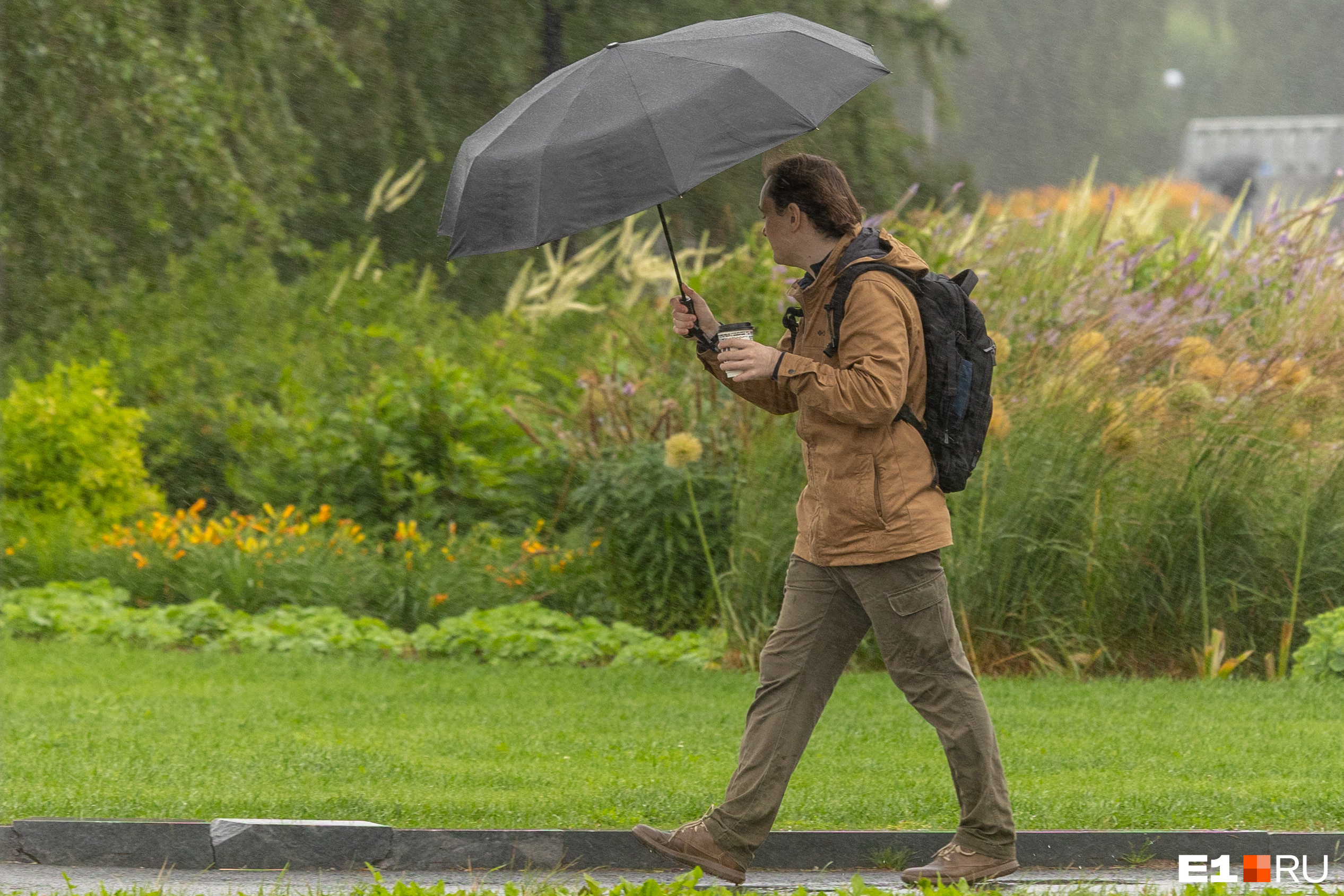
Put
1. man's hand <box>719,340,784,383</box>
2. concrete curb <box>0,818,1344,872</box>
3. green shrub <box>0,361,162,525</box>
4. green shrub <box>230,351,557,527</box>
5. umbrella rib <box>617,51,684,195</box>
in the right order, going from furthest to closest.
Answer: green shrub <box>0,361,162,525</box>, green shrub <box>230,351,557,527</box>, concrete curb <box>0,818,1344,872</box>, man's hand <box>719,340,784,383</box>, umbrella rib <box>617,51,684,195</box>

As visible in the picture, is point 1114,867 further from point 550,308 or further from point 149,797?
point 550,308

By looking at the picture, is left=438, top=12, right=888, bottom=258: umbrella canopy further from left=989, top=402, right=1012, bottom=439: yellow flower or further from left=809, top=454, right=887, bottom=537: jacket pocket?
left=989, top=402, right=1012, bottom=439: yellow flower

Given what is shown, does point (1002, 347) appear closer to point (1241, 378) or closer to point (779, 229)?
point (1241, 378)

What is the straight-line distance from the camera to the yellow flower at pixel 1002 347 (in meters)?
7.86

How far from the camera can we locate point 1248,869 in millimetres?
4648

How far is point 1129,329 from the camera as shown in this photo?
28.5ft

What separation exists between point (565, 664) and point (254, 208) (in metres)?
7.14

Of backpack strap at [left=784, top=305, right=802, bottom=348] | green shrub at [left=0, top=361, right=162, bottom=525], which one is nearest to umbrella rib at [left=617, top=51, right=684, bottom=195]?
backpack strap at [left=784, top=305, right=802, bottom=348]

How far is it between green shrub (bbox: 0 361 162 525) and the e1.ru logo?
26.0 ft

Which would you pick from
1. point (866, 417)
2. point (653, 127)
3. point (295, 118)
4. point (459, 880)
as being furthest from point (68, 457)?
point (295, 118)

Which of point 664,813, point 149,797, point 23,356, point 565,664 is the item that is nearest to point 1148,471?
point 565,664

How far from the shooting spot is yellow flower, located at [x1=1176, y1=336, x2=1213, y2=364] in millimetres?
8398

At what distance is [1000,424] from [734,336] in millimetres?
3521

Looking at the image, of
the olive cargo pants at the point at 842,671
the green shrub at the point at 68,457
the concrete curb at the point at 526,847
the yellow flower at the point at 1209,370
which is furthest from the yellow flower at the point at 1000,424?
the green shrub at the point at 68,457
